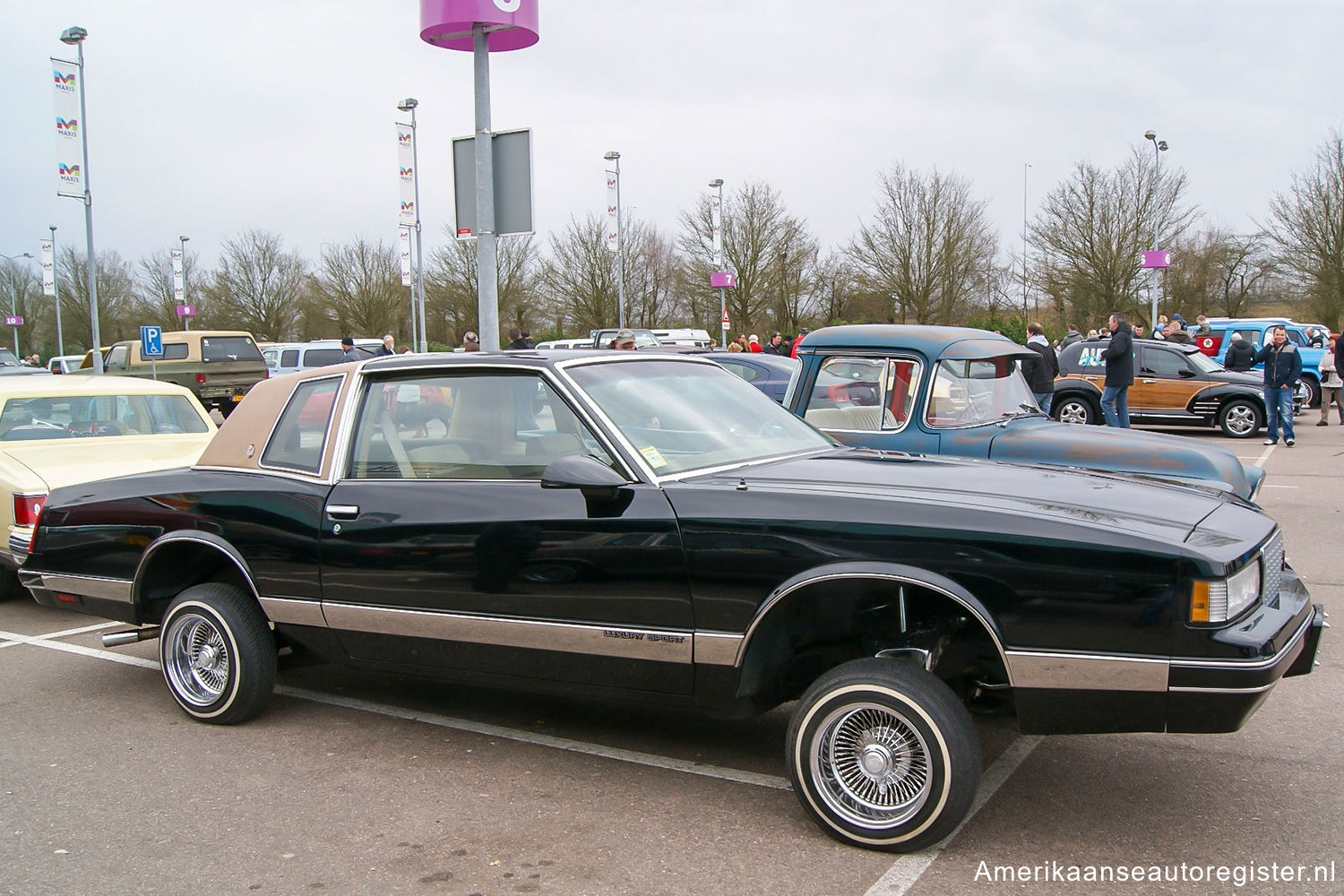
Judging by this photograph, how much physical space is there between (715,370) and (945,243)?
4126cm

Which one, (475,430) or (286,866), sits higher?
(475,430)

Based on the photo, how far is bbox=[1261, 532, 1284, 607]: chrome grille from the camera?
3496 millimetres

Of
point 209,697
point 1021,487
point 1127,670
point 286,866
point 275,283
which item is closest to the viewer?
point 1127,670

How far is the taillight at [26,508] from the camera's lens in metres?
6.91

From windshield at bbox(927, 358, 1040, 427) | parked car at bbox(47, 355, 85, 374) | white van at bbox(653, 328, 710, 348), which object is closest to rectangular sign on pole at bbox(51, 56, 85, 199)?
parked car at bbox(47, 355, 85, 374)

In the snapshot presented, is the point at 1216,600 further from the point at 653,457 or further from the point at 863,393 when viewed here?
the point at 863,393

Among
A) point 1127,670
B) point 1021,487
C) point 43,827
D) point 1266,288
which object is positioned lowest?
point 43,827

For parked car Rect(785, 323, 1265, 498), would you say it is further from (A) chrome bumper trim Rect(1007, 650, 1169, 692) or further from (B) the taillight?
(B) the taillight

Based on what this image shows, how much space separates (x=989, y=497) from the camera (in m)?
3.60

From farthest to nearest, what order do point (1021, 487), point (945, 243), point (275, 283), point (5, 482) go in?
point (275, 283)
point (945, 243)
point (5, 482)
point (1021, 487)

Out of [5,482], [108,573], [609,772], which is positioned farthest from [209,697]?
[5,482]

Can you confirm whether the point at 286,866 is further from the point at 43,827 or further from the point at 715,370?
the point at 715,370

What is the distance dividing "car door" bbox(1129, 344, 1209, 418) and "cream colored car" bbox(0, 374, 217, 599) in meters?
15.7

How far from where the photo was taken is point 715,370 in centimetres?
509
